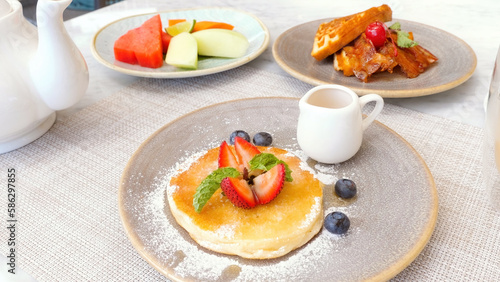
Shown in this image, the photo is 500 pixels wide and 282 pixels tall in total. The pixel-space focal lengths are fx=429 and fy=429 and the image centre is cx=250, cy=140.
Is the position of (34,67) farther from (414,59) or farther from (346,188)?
(414,59)

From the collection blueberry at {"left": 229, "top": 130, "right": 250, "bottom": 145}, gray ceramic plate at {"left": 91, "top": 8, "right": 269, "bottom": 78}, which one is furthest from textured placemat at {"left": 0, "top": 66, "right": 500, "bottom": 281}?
blueberry at {"left": 229, "top": 130, "right": 250, "bottom": 145}

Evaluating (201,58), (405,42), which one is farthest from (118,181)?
(405,42)

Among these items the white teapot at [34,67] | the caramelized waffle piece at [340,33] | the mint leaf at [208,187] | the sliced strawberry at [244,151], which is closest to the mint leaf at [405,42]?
the caramelized waffle piece at [340,33]

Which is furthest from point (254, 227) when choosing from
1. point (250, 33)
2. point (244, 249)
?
point (250, 33)

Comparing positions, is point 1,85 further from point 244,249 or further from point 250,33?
point 250,33

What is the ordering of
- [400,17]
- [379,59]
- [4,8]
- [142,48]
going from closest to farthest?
1. [4,8]
2. [379,59]
3. [142,48]
4. [400,17]

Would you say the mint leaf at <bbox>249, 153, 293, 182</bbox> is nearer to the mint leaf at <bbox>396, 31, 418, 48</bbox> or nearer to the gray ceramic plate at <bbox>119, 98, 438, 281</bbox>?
the gray ceramic plate at <bbox>119, 98, 438, 281</bbox>

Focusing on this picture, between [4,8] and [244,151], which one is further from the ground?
[4,8]
